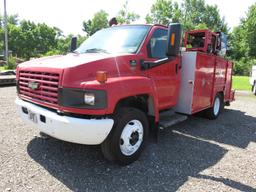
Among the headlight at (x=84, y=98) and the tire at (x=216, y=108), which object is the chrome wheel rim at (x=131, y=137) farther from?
the tire at (x=216, y=108)

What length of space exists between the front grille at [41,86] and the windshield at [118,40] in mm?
1157

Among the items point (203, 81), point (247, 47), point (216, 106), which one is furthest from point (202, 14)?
point (203, 81)

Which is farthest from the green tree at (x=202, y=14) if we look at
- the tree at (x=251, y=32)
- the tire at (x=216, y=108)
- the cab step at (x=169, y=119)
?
the cab step at (x=169, y=119)

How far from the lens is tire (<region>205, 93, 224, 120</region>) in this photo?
778 centimetres

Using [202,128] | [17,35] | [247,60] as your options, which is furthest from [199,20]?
[202,128]

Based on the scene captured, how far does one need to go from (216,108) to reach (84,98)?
544cm

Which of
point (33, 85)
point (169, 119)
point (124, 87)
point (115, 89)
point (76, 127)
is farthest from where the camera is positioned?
point (169, 119)

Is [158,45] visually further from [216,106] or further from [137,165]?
[216,106]

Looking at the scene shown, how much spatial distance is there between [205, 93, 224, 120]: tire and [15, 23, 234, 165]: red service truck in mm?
1613

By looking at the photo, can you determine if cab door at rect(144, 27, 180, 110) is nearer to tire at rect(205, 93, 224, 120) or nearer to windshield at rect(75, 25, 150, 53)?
windshield at rect(75, 25, 150, 53)

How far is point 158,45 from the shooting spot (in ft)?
16.9

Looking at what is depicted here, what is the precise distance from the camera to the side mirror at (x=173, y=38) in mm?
4500

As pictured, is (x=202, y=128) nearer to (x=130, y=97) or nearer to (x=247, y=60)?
(x=130, y=97)

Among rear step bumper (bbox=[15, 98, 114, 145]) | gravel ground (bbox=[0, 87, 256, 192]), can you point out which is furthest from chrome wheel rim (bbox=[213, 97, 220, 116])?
rear step bumper (bbox=[15, 98, 114, 145])
